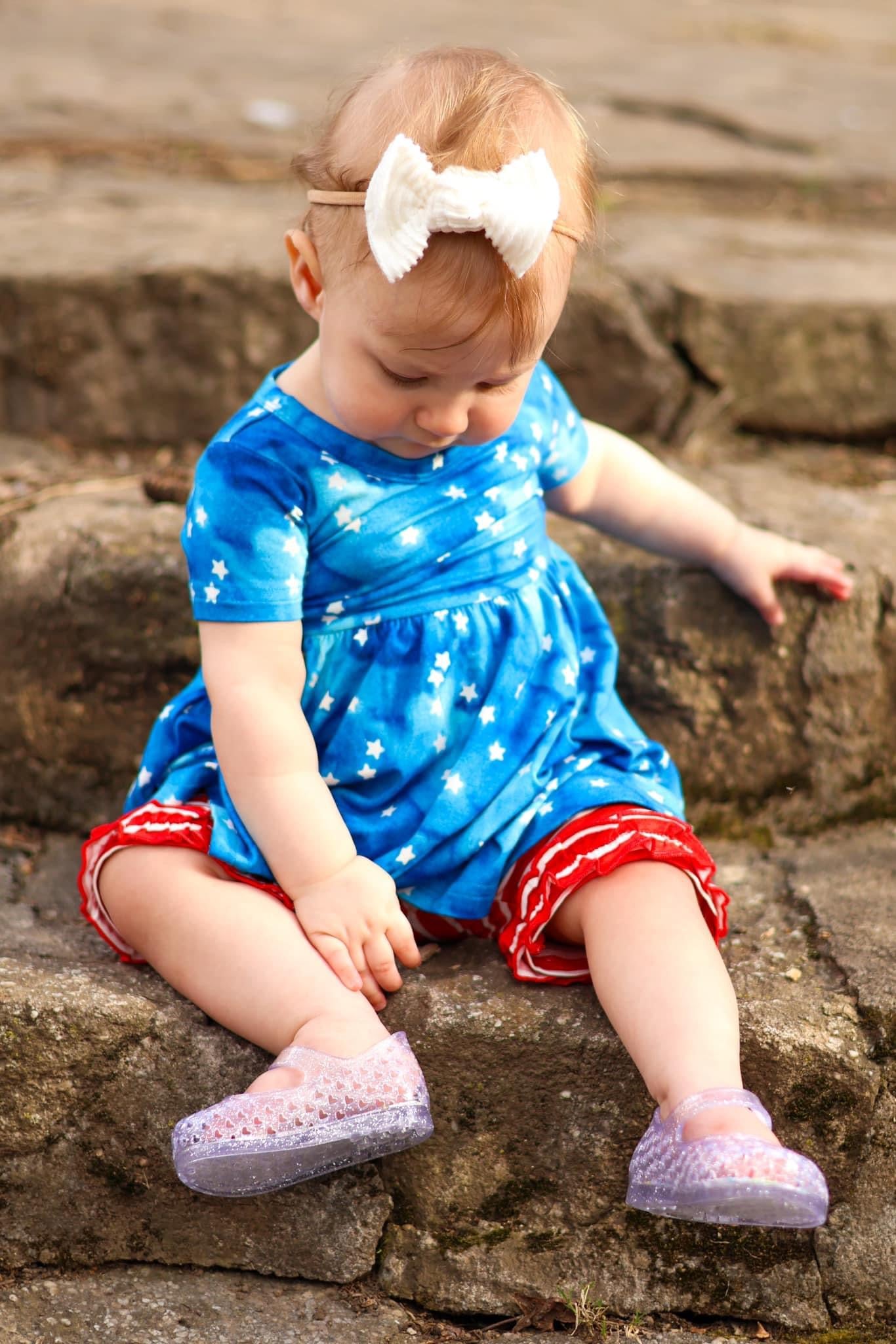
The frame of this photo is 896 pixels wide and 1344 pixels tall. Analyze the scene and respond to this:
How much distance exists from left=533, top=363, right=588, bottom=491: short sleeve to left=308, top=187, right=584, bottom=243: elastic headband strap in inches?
12.9

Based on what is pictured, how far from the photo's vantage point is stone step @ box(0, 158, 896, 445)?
93.1 inches

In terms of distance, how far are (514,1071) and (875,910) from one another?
0.54 m

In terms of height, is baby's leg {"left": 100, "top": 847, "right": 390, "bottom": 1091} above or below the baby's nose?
below

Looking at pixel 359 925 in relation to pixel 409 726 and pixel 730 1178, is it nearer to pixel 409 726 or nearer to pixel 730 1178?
pixel 409 726

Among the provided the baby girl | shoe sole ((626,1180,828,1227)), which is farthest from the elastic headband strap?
shoe sole ((626,1180,828,1227))

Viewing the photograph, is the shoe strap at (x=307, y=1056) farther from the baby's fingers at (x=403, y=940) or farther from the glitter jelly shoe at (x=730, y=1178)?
the glitter jelly shoe at (x=730, y=1178)

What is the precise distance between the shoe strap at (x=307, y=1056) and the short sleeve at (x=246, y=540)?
47cm

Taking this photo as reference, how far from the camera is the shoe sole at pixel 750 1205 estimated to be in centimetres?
124

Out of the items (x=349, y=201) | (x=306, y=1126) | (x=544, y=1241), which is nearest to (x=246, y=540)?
(x=349, y=201)

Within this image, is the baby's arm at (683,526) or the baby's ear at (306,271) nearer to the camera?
the baby's ear at (306,271)

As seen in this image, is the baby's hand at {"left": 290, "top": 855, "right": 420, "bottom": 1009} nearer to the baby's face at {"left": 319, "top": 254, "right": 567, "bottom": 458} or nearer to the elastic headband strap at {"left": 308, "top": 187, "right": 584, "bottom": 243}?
the baby's face at {"left": 319, "top": 254, "right": 567, "bottom": 458}

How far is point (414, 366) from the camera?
1417mm

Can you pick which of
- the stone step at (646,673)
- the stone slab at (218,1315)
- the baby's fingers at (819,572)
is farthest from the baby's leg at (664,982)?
the baby's fingers at (819,572)

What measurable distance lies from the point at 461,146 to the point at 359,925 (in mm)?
815
